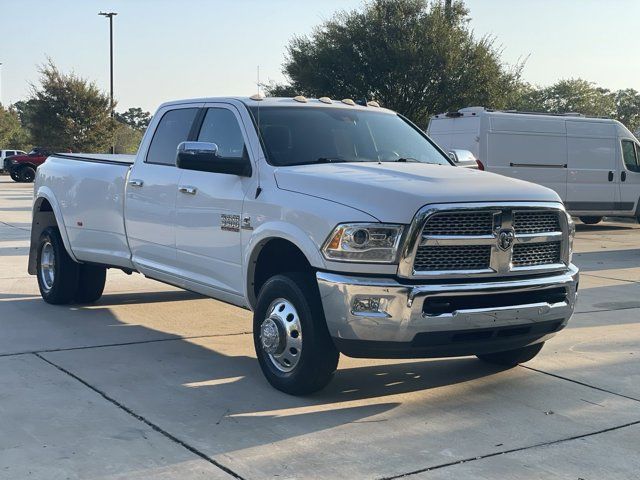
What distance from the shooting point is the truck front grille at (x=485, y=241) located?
514 centimetres

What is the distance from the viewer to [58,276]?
8.66 m

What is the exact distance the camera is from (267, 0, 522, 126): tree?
29.9 metres

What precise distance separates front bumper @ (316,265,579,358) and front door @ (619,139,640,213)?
50.0ft

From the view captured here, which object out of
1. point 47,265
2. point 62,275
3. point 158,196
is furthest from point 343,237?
point 47,265

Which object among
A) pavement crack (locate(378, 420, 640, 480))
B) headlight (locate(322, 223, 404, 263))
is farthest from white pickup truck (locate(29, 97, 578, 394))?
pavement crack (locate(378, 420, 640, 480))

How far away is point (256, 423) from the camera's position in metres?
5.07

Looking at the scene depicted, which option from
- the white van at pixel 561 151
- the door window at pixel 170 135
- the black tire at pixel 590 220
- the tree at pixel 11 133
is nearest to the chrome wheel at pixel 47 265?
the door window at pixel 170 135

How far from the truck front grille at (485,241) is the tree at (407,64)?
24.5 m

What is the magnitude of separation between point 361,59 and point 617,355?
2459cm

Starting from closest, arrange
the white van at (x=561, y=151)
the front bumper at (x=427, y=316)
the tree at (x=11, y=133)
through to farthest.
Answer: the front bumper at (x=427, y=316) < the white van at (x=561, y=151) < the tree at (x=11, y=133)

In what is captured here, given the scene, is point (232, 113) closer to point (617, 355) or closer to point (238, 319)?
point (238, 319)

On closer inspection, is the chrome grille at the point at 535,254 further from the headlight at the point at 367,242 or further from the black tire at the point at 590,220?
the black tire at the point at 590,220

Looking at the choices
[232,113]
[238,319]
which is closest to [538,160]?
[238,319]

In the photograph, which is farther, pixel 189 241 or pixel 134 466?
pixel 189 241
